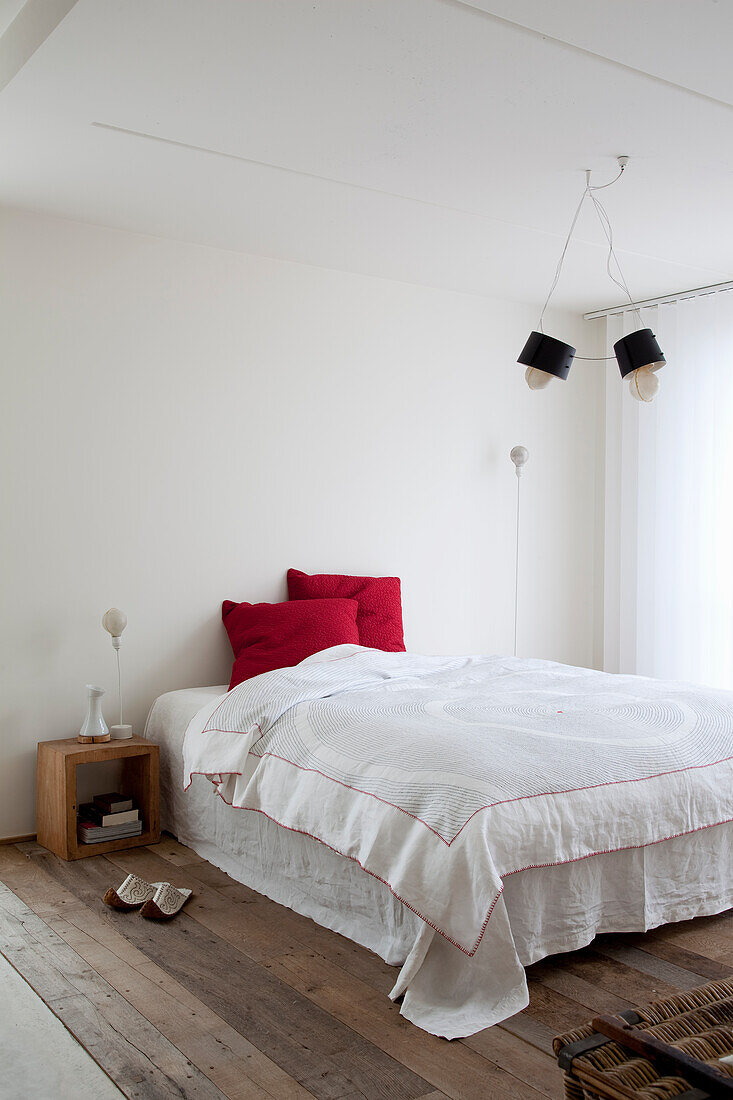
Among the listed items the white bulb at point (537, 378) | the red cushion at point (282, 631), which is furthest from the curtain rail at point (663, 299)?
the red cushion at point (282, 631)

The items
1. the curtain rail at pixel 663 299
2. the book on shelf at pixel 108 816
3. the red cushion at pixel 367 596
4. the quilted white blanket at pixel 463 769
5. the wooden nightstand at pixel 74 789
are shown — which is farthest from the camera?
the curtain rail at pixel 663 299

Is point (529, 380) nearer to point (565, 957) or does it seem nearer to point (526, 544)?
point (526, 544)

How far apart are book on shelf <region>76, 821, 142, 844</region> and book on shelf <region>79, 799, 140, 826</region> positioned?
15 mm

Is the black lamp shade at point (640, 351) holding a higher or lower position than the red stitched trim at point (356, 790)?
higher

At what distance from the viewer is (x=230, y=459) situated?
4.25m

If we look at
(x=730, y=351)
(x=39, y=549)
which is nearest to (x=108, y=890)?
(x=39, y=549)

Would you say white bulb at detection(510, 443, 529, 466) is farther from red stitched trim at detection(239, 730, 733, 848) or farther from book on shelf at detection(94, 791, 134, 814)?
book on shelf at detection(94, 791, 134, 814)

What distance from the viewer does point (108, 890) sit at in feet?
10.0

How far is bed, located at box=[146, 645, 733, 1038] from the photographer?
7.54 ft

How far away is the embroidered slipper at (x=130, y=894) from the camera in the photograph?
2.98 metres

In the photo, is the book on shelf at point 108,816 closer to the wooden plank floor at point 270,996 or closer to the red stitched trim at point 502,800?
the wooden plank floor at point 270,996

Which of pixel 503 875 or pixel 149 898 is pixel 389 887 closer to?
pixel 503 875

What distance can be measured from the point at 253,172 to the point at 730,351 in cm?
265

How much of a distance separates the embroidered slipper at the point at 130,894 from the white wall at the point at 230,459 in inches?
33.7
